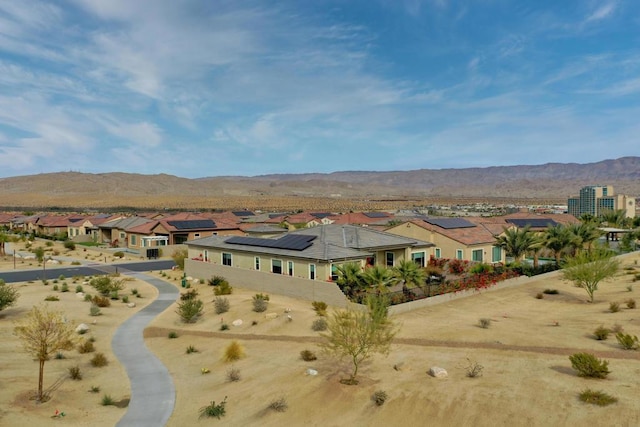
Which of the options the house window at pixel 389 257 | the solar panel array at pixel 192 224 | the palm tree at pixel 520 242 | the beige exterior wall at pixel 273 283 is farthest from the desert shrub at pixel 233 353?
the solar panel array at pixel 192 224

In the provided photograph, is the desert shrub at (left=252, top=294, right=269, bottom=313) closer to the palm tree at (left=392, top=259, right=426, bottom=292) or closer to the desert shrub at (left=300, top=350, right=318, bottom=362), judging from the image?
the palm tree at (left=392, top=259, right=426, bottom=292)

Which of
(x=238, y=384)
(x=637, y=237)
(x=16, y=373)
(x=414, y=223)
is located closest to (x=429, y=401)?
(x=238, y=384)

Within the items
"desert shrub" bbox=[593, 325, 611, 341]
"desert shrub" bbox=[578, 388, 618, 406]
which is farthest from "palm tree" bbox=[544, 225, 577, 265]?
"desert shrub" bbox=[578, 388, 618, 406]

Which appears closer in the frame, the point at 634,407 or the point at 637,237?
the point at 634,407

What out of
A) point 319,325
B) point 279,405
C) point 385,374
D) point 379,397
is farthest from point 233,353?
point 379,397

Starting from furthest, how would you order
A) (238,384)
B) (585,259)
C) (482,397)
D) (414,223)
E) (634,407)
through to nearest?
(414,223), (585,259), (238,384), (482,397), (634,407)

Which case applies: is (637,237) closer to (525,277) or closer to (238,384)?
(525,277)
